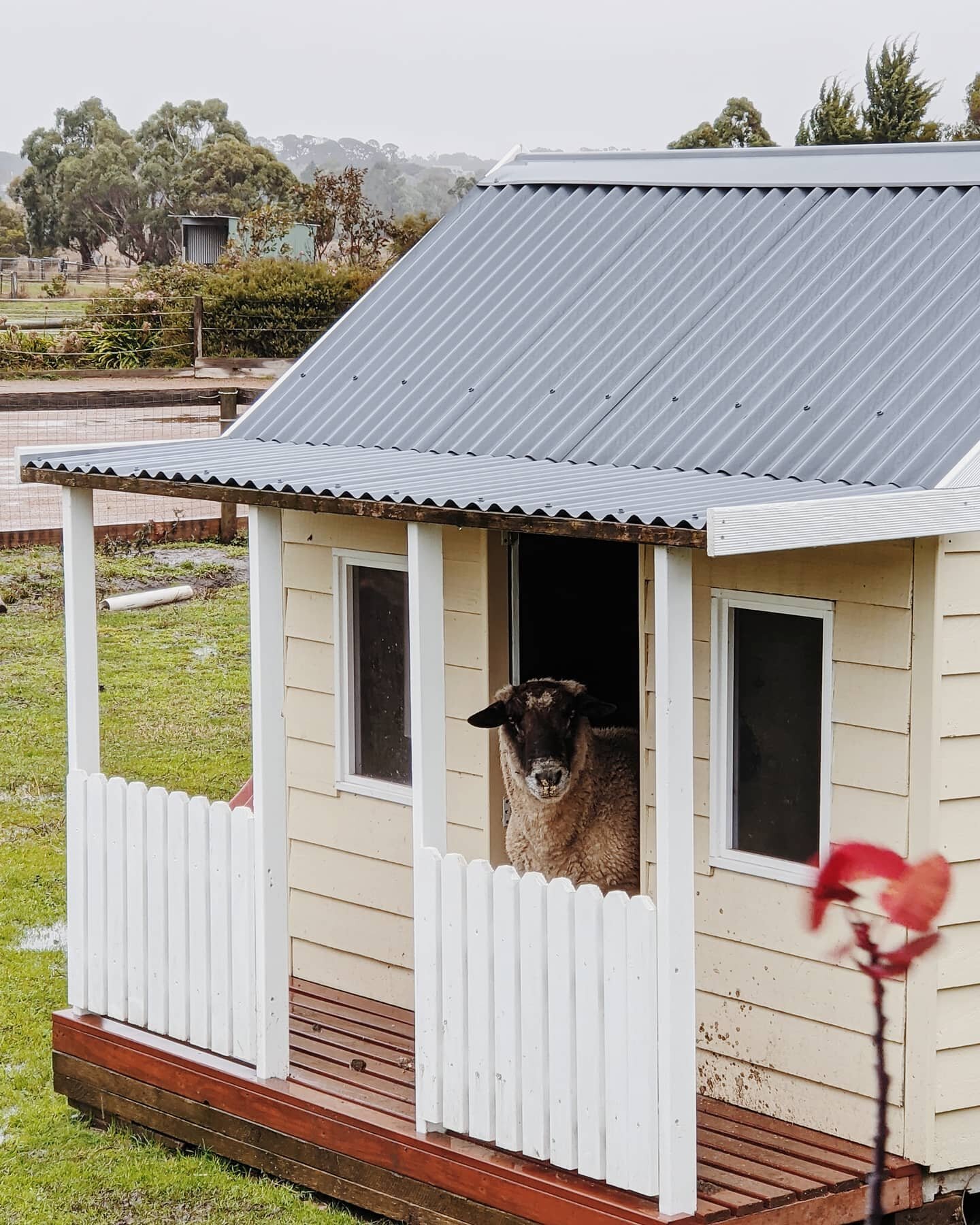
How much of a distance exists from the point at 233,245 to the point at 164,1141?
1507 inches

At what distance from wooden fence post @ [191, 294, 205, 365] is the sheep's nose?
26.0 meters

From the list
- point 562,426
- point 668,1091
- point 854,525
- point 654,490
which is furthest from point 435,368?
point 668,1091

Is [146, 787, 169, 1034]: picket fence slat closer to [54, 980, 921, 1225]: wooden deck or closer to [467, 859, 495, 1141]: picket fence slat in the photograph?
[54, 980, 921, 1225]: wooden deck

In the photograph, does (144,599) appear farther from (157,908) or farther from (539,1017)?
(539,1017)

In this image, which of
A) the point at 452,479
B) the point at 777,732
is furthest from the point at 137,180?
the point at 777,732

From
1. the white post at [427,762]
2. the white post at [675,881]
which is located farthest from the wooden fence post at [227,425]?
the white post at [675,881]

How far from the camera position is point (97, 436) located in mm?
26359

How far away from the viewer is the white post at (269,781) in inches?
255

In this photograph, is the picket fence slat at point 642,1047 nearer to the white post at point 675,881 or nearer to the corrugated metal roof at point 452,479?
the white post at point 675,881

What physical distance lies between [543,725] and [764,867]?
1019mm

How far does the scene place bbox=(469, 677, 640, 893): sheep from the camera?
684cm

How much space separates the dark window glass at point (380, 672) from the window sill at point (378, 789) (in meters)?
0.04

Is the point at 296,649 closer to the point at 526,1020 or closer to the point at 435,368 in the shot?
the point at 435,368

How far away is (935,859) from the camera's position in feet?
5.54
